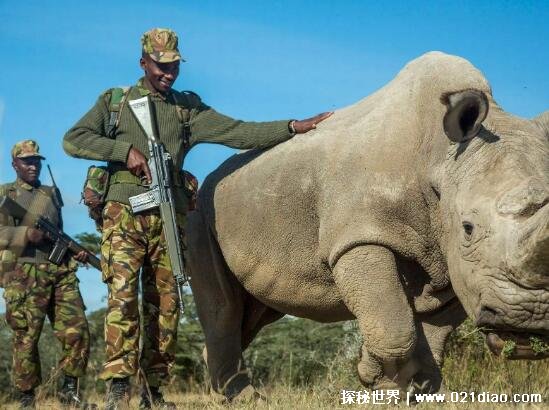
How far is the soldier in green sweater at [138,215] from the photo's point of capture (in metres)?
8.19

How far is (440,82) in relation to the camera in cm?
835

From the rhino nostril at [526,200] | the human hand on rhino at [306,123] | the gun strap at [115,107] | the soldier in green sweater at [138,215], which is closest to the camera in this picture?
the rhino nostril at [526,200]

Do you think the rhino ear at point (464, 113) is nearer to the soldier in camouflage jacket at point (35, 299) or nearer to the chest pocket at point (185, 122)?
the chest pocket at point (185, 122)

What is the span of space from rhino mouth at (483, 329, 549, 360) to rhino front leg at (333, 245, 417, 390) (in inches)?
34.4

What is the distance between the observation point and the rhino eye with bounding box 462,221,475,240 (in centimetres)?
747

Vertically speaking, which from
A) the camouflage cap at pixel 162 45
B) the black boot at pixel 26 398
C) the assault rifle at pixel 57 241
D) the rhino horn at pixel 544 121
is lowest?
the black boot at pixel 26 398

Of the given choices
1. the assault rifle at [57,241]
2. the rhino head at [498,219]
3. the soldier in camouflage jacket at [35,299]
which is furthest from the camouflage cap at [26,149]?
the rhino head at [498,219]

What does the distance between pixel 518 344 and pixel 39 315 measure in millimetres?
5326

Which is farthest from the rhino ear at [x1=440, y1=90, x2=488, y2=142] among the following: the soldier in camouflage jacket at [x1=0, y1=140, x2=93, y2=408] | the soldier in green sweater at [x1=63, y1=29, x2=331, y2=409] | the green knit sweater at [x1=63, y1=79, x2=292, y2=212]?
the soldier in camouflage jacket at [x1=0, y1=140, x2=93, y2=408]

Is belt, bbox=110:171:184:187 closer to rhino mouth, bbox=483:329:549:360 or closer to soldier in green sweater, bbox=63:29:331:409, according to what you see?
soldier in green sweater, bbox=63:29:331:409

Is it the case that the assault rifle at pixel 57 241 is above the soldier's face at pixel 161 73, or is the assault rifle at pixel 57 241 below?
below

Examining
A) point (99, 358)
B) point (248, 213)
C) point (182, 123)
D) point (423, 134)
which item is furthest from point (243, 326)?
point (99, 358)

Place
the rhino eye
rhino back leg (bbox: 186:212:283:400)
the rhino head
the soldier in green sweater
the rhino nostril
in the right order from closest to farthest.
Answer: the rhino head
the rhino nostril
the rhino eye
the soldier in green sweater
rhino back leg (bbox: 186:212:283:400)

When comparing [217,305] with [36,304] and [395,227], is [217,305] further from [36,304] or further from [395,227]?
[395,227]
